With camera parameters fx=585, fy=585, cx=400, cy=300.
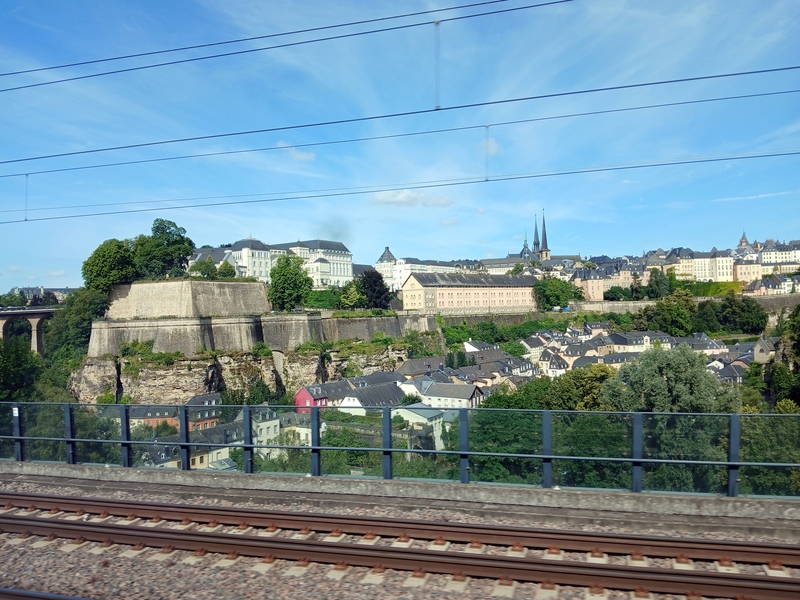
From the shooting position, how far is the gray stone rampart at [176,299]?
37719mm

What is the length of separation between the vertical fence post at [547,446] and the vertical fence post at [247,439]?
3.60 meters

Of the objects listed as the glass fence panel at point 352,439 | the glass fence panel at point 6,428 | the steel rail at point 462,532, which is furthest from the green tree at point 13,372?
the glass fence panel at point 352,439

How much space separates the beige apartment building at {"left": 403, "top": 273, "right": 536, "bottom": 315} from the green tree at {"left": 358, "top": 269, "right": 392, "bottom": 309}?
23.8 ft

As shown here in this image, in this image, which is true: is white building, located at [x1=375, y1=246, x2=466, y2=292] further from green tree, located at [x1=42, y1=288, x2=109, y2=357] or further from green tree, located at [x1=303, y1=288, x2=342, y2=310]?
green tree, located at [x1=42, y1=288, x2=109, y2=357]

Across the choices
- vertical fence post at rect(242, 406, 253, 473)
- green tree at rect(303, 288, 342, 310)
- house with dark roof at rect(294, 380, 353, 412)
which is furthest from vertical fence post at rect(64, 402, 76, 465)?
green tree at rect(303, 288, 342, 310)

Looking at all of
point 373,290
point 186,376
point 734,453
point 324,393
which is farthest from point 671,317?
point 734,453

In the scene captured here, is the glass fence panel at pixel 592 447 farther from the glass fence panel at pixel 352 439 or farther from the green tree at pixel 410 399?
the green tree at pixel 410 399

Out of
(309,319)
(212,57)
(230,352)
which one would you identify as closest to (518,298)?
(309,319)

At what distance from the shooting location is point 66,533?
5.84m

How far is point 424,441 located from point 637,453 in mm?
2348

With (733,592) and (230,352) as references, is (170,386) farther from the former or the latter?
(733,592)

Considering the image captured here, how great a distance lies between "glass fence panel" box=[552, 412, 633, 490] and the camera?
247 inches

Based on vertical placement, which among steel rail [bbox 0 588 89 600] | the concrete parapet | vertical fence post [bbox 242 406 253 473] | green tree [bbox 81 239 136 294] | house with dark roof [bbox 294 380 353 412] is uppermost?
green tree [bbox 81 239 136 294]

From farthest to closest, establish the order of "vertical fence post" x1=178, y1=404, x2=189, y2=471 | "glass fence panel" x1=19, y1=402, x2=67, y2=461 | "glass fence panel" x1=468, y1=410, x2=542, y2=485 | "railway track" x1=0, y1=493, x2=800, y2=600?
1. "glass fence panel" x1=19, y1=402, x2=67, y2=461
2. "vertical fence post" x1=178, y1=404, x2=189, y2=471
3. "glass fence panel" x1=468, y1=410, x2=542, y2=485
4. "railway track" x1=0, y1=493, x2=800, y2=600
